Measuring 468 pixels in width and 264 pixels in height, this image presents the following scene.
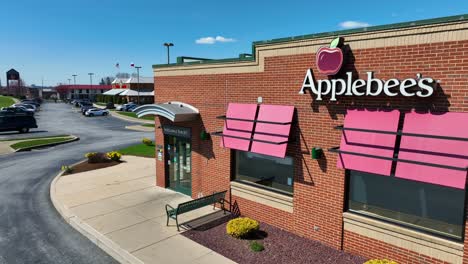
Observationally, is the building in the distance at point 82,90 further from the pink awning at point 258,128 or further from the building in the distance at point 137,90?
the pink awning at point 258,128

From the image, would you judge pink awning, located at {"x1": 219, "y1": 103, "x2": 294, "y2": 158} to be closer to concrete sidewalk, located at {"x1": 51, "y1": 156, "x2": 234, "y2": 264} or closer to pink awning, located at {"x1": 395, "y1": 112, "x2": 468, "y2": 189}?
concrete sidewalk, located at {"x1": 51, "y1": 156, "x2": 234, "y2": 264}

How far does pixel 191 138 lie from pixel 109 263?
5915mm

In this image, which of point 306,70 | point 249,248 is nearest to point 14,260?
point 249,248

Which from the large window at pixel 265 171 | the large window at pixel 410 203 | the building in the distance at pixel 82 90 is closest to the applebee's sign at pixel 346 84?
the large window at pixel 410 203

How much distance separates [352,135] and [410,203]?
232 cm

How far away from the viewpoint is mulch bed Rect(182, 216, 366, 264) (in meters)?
8.81

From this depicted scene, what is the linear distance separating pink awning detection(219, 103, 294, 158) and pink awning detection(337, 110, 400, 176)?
185 centimetres

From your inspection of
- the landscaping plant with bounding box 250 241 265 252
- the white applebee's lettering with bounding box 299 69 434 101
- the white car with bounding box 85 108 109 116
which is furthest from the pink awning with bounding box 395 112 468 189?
the white car with bounding box 85 108 109 116

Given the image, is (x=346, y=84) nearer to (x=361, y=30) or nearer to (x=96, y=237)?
(x=361, y=30)

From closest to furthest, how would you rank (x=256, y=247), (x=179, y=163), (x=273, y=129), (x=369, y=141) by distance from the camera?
(x=369, y=141) → (x=256, y=247) → (x=273, y=129) → (x=179, y=163)

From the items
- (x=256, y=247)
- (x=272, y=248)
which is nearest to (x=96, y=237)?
(x=256, y=247)

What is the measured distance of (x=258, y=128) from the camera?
10.6 m

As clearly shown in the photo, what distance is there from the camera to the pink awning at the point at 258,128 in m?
9.95

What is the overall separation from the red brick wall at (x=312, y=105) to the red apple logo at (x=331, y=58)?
282 millimetres
